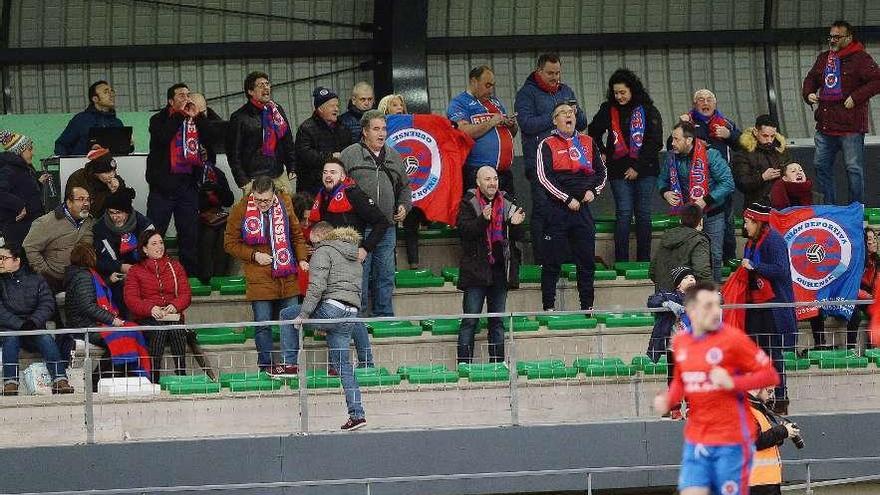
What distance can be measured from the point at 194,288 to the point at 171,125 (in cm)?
137

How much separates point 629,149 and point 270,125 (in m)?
3.13

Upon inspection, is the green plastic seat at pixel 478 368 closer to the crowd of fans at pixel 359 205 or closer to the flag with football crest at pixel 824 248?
the crowd of fans at pixel 359 205

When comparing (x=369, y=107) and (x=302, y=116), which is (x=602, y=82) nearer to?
(x=302, y=116)

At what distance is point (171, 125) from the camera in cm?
1495

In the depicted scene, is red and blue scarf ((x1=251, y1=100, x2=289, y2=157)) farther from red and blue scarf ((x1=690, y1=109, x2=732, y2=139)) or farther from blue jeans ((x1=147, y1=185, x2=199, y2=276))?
red and blue scarf ((x1=690, y1=109, x2=732, y2=139))

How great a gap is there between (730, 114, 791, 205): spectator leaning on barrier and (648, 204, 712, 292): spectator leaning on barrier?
1944mm

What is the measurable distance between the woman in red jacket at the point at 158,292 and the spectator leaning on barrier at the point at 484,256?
6.92 ft

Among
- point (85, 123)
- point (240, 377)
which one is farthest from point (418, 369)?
point (85, 123)

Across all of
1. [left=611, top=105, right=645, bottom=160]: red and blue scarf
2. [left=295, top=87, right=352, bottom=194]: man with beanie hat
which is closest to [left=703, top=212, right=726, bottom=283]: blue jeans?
[left=611, top=105, right=645, bottom=160]: red and blue scarf

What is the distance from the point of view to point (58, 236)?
14156 millimetres

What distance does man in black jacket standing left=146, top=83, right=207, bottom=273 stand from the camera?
14875mm

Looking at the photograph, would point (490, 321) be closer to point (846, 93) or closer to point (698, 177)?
point (698, 177)

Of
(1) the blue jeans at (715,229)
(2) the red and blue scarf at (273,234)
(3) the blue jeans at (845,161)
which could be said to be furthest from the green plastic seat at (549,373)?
(3) the blue jeans at (845,161)

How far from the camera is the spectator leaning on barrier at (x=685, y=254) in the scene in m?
13.8
